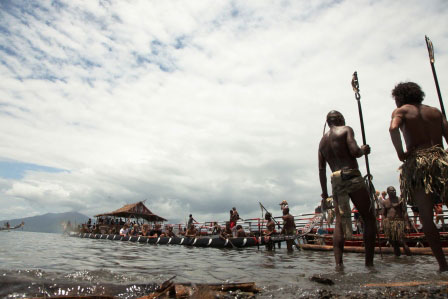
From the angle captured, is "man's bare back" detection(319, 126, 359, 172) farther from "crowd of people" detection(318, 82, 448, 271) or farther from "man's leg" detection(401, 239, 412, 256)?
"man's leg" detection(401, 239, 412, 256)

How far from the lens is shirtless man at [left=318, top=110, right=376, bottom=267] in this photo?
3801 millimetres

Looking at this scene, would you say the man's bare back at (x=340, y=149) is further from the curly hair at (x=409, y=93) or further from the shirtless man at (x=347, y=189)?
the curly hair at (x=409, y=93)

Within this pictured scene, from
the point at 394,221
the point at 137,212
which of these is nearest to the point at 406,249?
the point at 394,221

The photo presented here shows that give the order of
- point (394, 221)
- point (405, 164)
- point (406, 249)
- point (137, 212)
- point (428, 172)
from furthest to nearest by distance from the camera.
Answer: point (137, 212) < point (394, 221) < point (406, 249) < point (405, 164) < point (428, 172)

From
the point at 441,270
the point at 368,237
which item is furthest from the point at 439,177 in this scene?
the point at 368,237

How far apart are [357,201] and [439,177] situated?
3.45 feet

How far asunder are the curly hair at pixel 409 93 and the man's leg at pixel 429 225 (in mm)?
1041

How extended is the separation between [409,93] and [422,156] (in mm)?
796

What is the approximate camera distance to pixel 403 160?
3.31 metres

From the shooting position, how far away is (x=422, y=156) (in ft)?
10.2

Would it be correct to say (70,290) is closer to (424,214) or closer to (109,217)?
(424,214)

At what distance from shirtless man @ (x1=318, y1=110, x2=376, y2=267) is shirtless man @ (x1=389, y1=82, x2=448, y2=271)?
1.82 ft

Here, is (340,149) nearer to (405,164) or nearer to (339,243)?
(405,164)

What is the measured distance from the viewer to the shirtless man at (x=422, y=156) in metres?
3.01
